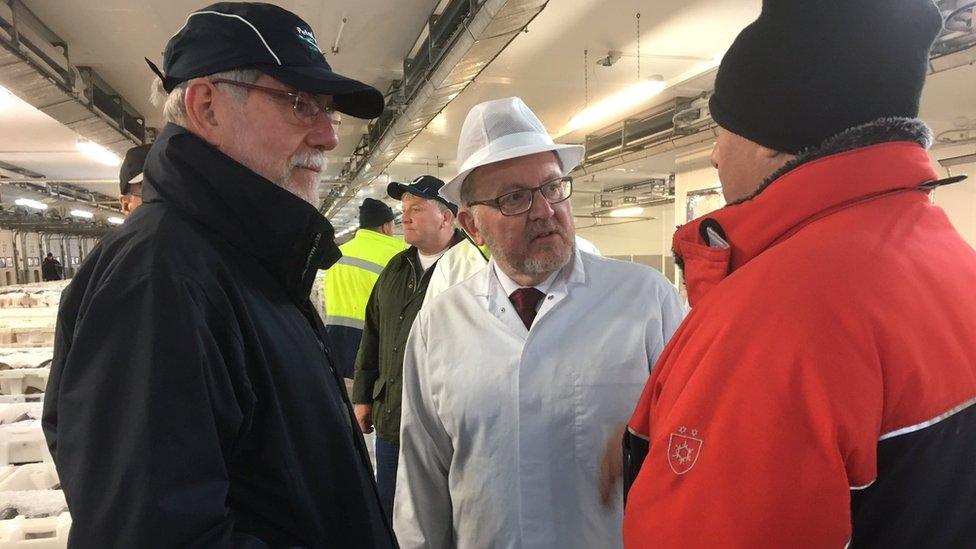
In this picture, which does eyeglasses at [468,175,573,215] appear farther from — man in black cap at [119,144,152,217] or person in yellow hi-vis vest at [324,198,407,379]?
person in yellow hi-vis vest at [324,198,407,379]

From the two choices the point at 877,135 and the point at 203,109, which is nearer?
the point at 877,135

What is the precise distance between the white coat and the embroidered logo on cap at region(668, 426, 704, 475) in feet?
2.12

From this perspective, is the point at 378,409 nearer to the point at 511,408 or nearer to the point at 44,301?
the point at 511,408

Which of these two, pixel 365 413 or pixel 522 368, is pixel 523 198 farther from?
pixel 365 413

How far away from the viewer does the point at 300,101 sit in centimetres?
113

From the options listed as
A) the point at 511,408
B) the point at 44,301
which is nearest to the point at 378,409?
the point at 511,408

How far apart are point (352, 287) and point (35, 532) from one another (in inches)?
89.3

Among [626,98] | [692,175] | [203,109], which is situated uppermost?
[626,98]

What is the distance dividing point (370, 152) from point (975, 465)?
764 cm

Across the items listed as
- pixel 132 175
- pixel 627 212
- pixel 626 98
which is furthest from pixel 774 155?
pixel 627 212

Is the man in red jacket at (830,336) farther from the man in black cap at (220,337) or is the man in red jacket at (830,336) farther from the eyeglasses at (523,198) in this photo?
the eyeglasses at (523,198)

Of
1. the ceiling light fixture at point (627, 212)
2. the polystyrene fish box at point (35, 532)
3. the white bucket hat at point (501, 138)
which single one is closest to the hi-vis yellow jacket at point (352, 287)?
the polystyrene fish box at point (35, 532)

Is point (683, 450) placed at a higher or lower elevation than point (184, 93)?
lower

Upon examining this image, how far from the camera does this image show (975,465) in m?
0.64
